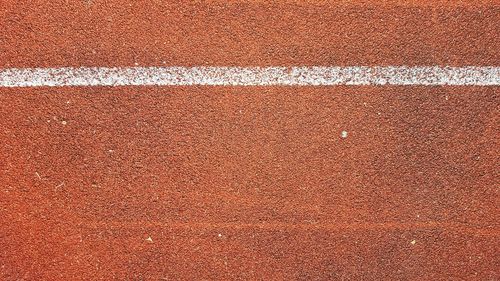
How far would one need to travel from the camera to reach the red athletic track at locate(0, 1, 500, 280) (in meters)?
3.27

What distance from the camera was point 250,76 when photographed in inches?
130

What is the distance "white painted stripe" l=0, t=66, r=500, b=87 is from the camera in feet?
10.8

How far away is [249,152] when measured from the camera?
3.34 m

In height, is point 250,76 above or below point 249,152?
above

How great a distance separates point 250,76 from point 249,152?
0.58 meters

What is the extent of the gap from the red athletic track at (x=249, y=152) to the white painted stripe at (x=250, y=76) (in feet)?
0.19

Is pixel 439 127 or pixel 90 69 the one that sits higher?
pixel 90 69

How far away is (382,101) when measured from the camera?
131 inches

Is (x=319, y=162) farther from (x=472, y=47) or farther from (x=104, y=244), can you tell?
(x=104, y=244)

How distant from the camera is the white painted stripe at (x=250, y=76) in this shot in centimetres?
329

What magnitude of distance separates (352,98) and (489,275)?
1.76 meters

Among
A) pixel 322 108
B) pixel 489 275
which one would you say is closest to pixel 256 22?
pixel 322 108

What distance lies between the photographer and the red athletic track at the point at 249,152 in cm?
327

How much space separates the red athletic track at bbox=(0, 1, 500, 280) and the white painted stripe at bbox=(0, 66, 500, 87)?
0.19 ft
